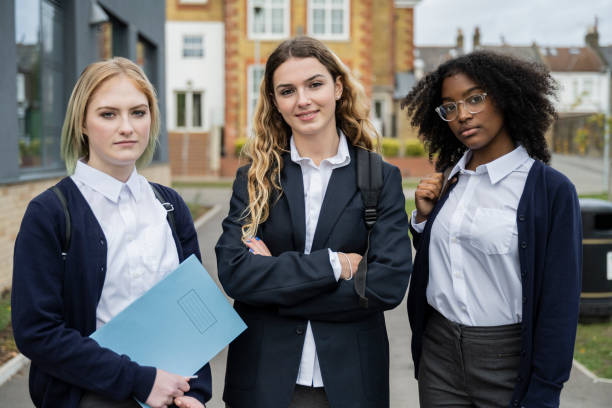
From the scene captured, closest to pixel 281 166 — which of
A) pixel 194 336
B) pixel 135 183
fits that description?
pixel 135 183

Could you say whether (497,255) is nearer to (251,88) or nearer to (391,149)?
(391,149)

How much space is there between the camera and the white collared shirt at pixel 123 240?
221 centimetres

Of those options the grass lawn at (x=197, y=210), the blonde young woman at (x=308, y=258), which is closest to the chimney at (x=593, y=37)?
the grass lawn at (x=197, y=210)

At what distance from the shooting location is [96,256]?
2.13 m

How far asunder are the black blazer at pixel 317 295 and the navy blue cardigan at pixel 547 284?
473 mm

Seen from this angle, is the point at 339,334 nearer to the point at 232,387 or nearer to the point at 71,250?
the point at 232,387

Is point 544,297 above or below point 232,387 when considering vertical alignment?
above

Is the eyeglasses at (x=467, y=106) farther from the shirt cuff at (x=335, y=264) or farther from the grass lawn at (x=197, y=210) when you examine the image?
the grass lawn at (x=197, y=210)

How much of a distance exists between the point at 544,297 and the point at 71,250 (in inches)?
68.1

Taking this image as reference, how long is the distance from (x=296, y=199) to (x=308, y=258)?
0.27 metres

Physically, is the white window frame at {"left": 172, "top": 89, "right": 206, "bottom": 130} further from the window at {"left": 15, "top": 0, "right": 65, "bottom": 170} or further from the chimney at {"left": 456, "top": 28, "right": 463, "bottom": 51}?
the chimney at {"left": 456, "top": 28, "right": 463, "bottom": 51}

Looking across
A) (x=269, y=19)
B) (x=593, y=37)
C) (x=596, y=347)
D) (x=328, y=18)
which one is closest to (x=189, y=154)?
(x=269, y=19)

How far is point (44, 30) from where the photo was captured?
9.38 metres

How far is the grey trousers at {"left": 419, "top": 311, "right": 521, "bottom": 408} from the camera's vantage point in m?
2.51
